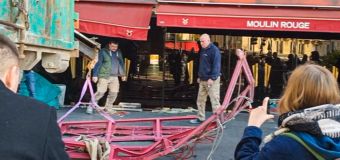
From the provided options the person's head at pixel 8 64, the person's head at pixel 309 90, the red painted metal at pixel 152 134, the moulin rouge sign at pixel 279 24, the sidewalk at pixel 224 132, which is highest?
the moulin rouge sign at pixel 279 24

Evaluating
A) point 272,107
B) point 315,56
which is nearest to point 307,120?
point 272,107

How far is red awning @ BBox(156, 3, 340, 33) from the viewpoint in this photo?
1020 centimetres

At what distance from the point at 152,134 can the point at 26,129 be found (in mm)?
5369

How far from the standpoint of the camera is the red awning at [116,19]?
1030 centimetres

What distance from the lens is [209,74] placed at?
887cm

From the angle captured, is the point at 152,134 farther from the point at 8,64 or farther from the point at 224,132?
the point at 8,64

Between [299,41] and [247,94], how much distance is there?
24.3ft

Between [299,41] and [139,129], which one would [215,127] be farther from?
[299,41]

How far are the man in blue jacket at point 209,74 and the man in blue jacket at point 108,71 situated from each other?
2.05 m

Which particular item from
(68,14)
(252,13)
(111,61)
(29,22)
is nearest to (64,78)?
(111,61)

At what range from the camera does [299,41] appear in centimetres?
1302

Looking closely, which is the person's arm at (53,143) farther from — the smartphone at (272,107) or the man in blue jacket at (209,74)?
the man in blue jacket at (209,74)

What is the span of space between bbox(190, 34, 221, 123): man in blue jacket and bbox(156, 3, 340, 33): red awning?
140cm

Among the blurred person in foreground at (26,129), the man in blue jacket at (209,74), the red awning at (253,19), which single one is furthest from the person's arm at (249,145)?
the red awning at (253,19)
